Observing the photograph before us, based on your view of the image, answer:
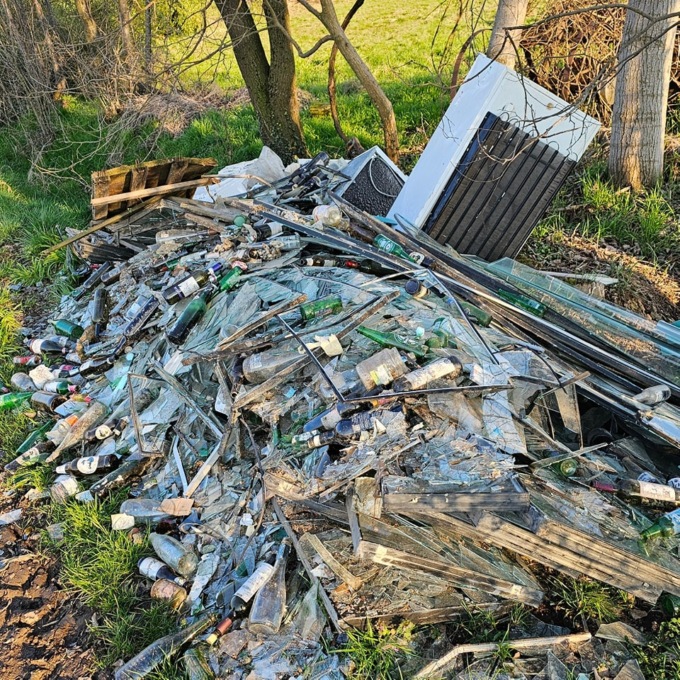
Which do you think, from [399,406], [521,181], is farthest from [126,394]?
[521,181]

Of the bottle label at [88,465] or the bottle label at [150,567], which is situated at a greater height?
the bottle label at [88,465]

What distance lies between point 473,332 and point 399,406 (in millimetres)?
839

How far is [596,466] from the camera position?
118 inches

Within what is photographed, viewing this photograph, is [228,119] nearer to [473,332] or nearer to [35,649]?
[473,332]

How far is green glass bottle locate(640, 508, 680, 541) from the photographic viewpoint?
275cm

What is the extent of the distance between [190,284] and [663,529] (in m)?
3.43

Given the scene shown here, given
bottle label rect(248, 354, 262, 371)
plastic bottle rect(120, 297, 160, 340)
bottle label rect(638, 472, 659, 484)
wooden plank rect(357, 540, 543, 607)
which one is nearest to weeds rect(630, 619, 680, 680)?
wooden plank rect(357, 540, 543, 607)

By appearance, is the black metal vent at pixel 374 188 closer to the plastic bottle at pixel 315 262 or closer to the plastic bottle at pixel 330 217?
the plastic bottle at pixel 330 217

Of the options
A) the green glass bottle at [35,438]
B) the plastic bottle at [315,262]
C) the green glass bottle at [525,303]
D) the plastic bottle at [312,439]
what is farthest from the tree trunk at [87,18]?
the plastic bottle at [312,439]

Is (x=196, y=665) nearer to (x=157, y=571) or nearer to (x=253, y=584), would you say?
(x=253, y=584)

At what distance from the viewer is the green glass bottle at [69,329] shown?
4.93 meters

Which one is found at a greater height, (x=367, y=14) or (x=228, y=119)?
(x=367, y=14)

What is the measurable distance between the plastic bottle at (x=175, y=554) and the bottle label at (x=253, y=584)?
15.8 inches

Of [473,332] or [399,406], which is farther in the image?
[473,332]
